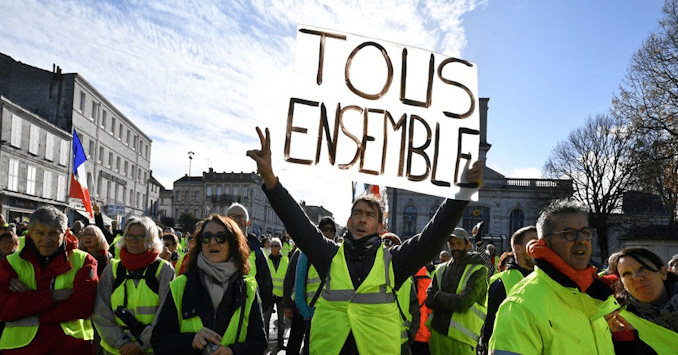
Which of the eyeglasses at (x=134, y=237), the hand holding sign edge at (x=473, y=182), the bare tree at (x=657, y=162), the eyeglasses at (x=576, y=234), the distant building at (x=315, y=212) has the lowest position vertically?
the distant building at (x=315, y=212)

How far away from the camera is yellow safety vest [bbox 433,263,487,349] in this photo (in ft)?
16.4

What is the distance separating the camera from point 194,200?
3314 inches

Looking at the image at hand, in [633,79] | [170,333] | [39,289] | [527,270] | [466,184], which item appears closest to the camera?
[170,333]

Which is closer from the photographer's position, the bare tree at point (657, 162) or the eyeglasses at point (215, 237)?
the eyeglasses at point (215, 237)

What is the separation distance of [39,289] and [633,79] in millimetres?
26121

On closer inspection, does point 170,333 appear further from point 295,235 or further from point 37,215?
point 37,215

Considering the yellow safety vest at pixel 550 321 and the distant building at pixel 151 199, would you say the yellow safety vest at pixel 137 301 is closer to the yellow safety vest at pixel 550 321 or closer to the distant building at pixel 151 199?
the yellow safety vest at pixel 550 321

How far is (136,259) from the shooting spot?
383 centimetres

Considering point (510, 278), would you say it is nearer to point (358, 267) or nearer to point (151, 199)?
point (358, 267)

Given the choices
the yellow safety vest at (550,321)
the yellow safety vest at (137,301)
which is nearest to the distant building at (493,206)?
the yellow safety vest at (137,301)

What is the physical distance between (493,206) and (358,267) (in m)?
47.9

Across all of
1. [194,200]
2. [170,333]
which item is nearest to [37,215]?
[170,333]

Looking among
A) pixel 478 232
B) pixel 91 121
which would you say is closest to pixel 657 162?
pixel 478 232

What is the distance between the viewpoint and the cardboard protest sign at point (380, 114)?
3.25 m
